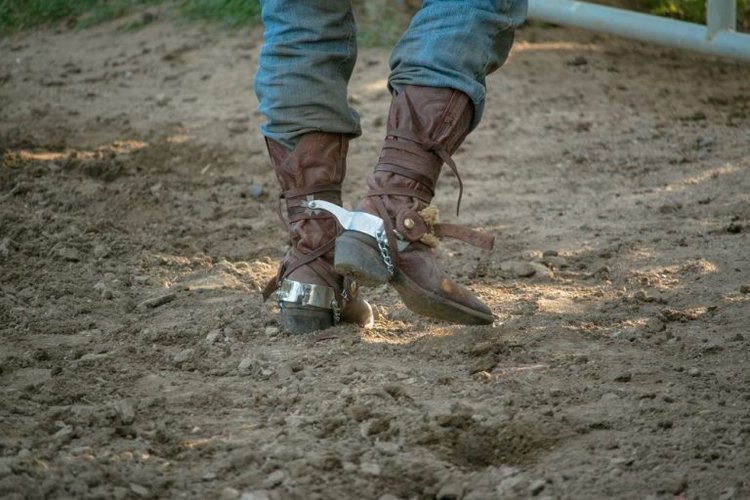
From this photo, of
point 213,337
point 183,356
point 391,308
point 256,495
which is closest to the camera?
point 256,495

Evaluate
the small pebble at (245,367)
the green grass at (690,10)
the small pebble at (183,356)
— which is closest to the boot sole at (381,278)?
the small pebble at (245,367)

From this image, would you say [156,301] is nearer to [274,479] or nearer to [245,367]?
[245,367]

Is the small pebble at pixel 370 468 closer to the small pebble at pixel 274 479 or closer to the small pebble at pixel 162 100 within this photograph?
the small pebble at pixel 274 479

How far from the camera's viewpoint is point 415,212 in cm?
231

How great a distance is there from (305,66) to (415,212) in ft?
1.38

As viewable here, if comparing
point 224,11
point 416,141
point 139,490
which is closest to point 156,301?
point 416,141

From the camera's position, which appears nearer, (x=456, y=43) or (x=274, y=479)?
(x=274, y=479)

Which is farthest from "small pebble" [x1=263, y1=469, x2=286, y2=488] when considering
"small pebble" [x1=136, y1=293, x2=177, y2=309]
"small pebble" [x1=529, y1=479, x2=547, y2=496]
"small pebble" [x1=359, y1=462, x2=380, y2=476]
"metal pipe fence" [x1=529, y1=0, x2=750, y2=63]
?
Answer: "metal pipe fence" [x1=529, y1=0, x2=750, y2=63]

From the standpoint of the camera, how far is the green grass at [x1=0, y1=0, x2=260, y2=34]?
5.20 m

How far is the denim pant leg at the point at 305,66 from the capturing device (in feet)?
7.84

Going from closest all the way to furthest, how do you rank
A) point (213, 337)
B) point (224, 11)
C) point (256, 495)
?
A: 1. point (256, 495)
2. point (213, 337)
3. point (224, 11)

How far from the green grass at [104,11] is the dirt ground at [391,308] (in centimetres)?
54

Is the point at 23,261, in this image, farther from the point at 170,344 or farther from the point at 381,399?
the point at 381,399

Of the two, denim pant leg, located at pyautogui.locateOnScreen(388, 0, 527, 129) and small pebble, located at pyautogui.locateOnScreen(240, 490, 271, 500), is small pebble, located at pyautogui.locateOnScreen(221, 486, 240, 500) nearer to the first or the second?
small pebble, located at pyautogui.locateOnScreen(240, 490, 271, 500)
